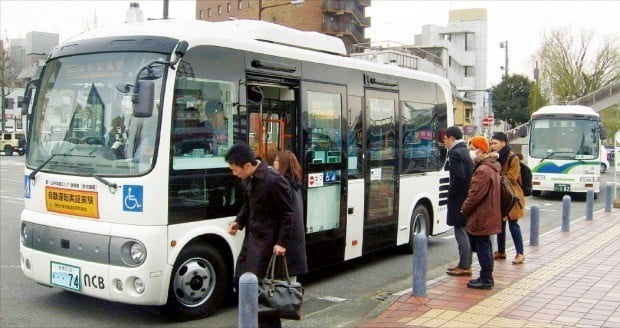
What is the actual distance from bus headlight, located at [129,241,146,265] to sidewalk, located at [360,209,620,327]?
2.22m

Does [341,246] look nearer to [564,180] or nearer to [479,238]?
[479,238]

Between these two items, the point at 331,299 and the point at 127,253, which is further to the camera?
the point at 331,299

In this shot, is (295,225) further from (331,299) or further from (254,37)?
(254,37)

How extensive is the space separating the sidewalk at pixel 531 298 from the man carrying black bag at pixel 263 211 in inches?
54.8

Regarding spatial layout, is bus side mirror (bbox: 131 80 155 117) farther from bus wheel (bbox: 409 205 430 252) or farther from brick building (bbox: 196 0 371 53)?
brick building (bbox: 196 0 371 53)

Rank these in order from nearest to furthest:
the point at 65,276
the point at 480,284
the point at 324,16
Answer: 1. the point at 65,276
2. the point at 480,284
3. the point at 324,16

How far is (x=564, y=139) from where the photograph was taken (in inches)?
825

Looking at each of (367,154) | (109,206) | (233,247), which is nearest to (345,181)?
(367,154)

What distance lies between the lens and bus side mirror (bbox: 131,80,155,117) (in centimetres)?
552

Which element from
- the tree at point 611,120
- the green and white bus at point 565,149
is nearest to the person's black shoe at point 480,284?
the green and white bus at point 565,149

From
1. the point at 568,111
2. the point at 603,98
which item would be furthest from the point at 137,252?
the point at 603,98

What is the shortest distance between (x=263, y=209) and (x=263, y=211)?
0.06 feet

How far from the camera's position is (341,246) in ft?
26.6

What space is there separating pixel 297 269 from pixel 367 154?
3541 millimetres
